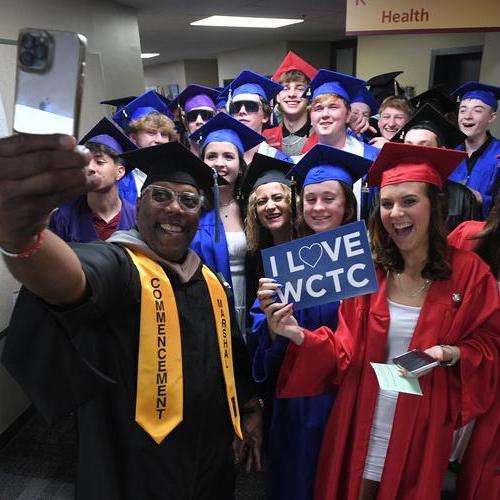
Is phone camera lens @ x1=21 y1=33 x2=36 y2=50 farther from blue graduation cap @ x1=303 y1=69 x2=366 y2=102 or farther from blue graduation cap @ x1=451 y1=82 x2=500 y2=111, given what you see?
blue graduation cap @ x1=451 y1=82 x2=500 y2=111

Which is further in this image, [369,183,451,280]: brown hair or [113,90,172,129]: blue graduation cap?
[113,90,172,129]: blue graduation cap

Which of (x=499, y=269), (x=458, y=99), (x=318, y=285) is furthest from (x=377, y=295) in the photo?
(x=458, y=99)

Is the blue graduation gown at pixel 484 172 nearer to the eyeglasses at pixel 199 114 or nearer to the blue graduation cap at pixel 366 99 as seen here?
the blue graduation cap at pixel 366 99

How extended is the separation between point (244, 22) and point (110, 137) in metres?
7.47

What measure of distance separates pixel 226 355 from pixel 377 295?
0.68m

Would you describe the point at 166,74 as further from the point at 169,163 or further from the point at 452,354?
the point at 452,354

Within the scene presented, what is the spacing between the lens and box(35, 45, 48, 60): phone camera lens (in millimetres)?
586

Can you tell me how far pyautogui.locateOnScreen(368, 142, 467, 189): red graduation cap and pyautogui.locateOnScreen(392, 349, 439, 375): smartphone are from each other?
2.26 feet

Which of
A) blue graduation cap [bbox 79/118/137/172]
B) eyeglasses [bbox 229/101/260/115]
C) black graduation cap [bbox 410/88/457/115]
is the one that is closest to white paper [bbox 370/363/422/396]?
blue graduation cap [bbox 79/118/137/172]

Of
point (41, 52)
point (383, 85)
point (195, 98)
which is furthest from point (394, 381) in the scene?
point (383, 85)

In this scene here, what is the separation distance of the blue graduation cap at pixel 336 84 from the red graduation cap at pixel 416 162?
200 cm

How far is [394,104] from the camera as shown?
401 centimetres

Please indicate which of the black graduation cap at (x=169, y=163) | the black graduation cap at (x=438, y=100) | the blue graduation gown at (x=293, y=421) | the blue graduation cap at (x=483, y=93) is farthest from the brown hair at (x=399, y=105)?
the black graduation cap at (x=169, y=163)

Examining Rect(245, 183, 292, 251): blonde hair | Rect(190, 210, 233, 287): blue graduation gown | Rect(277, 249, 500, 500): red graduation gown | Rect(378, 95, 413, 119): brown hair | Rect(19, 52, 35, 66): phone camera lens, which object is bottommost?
Rect(277, 249, 500, 500): red graduation gown
